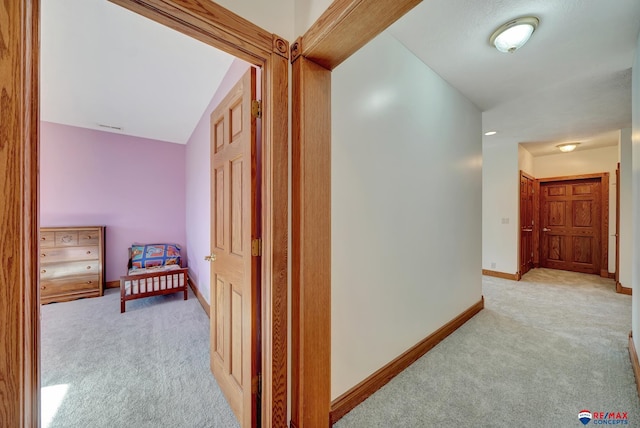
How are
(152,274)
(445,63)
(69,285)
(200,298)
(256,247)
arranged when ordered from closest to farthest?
1. (256,247)
2. (445,63)
3. (152,274)
4. (200,298)
5. (69,285)

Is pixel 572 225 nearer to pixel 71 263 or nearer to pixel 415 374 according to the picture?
pixel 415 374

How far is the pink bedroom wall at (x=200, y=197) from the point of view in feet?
9.89

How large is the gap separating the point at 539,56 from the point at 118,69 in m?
3.82

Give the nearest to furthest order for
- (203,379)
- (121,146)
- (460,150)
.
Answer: (203,379) < (460,150) < (121,146)

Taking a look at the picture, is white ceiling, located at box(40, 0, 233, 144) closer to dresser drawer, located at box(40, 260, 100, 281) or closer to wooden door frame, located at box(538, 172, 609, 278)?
dresser drawer, located at box(40, 260, 100, 281)

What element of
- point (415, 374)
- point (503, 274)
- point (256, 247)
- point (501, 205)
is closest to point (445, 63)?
point (256, 247)

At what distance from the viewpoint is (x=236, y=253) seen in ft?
5.08

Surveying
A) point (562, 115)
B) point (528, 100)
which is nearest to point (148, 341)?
point (528, 100)

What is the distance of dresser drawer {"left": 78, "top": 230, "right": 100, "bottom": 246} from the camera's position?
3.65m

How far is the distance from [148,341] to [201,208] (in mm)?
1626

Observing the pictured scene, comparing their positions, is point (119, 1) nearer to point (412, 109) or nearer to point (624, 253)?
point (412, 109)

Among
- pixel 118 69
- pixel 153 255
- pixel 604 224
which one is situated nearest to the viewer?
pixel 118 69

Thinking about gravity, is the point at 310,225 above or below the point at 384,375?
above

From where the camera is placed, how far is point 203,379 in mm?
1845
